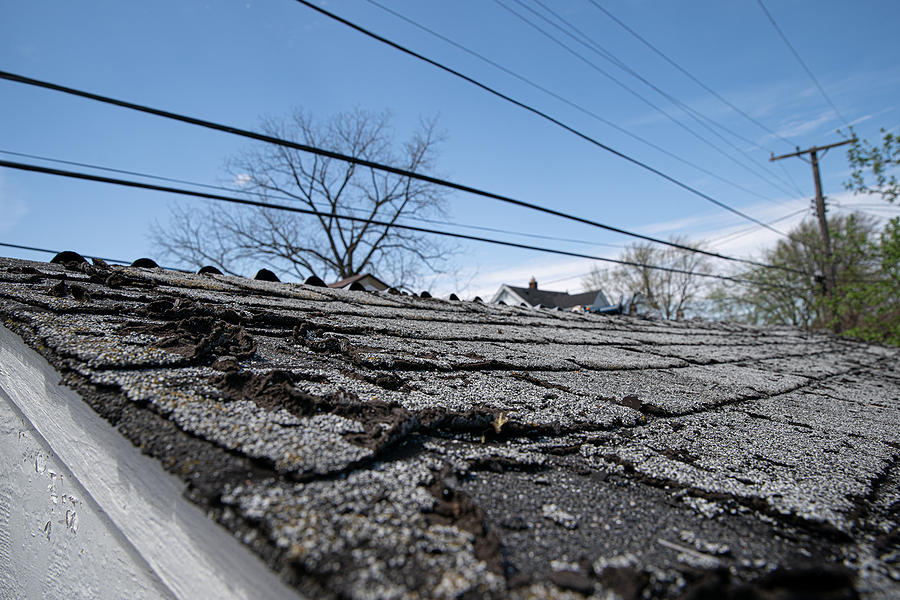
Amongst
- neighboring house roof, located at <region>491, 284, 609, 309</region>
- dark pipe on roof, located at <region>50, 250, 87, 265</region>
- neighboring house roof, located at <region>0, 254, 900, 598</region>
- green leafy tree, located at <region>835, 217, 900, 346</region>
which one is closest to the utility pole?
green leafy tree, located at <region>835, 217, 900, 346</region>

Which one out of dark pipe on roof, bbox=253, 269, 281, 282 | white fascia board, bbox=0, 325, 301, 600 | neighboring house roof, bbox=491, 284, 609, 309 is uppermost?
neighboring house roof, bbox=491, 284, 609, 309

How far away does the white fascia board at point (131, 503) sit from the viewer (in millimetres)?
852

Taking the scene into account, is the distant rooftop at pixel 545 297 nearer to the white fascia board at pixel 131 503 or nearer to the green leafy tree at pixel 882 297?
the green leafy tree at pixel 882 297

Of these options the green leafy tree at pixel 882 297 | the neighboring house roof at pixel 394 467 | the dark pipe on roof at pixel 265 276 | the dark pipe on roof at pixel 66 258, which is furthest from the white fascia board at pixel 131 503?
the green leafy tree at pixel 882 297

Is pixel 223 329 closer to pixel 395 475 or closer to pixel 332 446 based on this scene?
pixel 332 446

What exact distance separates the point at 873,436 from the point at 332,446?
242cm

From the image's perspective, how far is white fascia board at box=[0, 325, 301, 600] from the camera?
0.85 metres

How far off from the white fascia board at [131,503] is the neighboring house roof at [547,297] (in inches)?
1081

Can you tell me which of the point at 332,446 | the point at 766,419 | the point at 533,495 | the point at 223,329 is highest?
the point at 223,329

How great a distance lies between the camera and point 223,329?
1.68m

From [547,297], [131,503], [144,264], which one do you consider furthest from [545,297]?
[131,503]

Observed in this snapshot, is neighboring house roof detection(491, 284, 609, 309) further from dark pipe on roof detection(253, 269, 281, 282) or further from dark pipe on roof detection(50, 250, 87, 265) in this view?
dark pipe on roof detection(50, 250, 87, 265)

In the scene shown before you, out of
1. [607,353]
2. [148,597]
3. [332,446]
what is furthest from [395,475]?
[607,353]

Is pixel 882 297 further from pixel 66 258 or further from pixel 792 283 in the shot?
pixel 66 258
